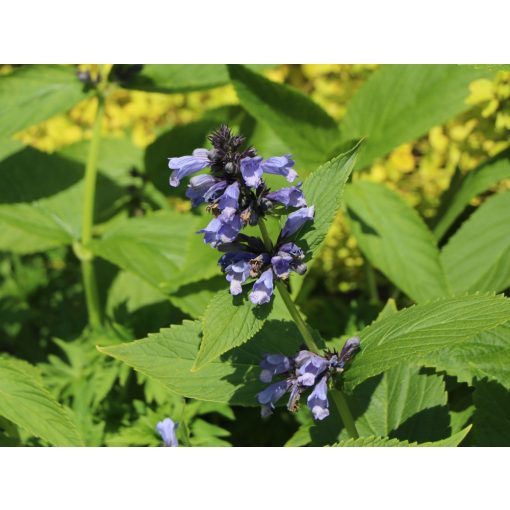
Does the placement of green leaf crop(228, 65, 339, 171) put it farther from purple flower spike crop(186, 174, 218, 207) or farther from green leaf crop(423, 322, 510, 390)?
purple flower spike crop(186, 174, 218, 207)

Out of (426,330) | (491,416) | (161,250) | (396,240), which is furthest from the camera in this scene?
(161,250)

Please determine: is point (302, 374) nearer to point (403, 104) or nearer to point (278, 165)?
point (278, 165)

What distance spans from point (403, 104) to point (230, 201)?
122cm

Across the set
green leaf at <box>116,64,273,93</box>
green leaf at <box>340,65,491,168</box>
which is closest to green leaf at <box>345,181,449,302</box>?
green leaf at <box>340,65,491,168</box>

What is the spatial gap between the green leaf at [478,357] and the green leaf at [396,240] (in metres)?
0.31

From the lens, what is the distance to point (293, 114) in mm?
2121

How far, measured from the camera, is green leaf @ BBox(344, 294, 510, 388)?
1177mm

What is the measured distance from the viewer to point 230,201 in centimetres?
112

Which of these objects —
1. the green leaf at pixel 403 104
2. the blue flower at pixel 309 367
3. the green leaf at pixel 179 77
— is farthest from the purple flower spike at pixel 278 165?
the green leaf at pixel 179 77

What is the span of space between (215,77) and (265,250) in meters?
1.16

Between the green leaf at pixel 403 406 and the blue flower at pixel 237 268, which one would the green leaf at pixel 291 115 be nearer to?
the green leaf at pixel 403 406

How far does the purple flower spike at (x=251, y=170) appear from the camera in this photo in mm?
1127

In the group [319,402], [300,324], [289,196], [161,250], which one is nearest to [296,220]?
[289,196]

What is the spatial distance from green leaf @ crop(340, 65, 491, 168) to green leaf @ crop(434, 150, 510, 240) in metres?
0.17
